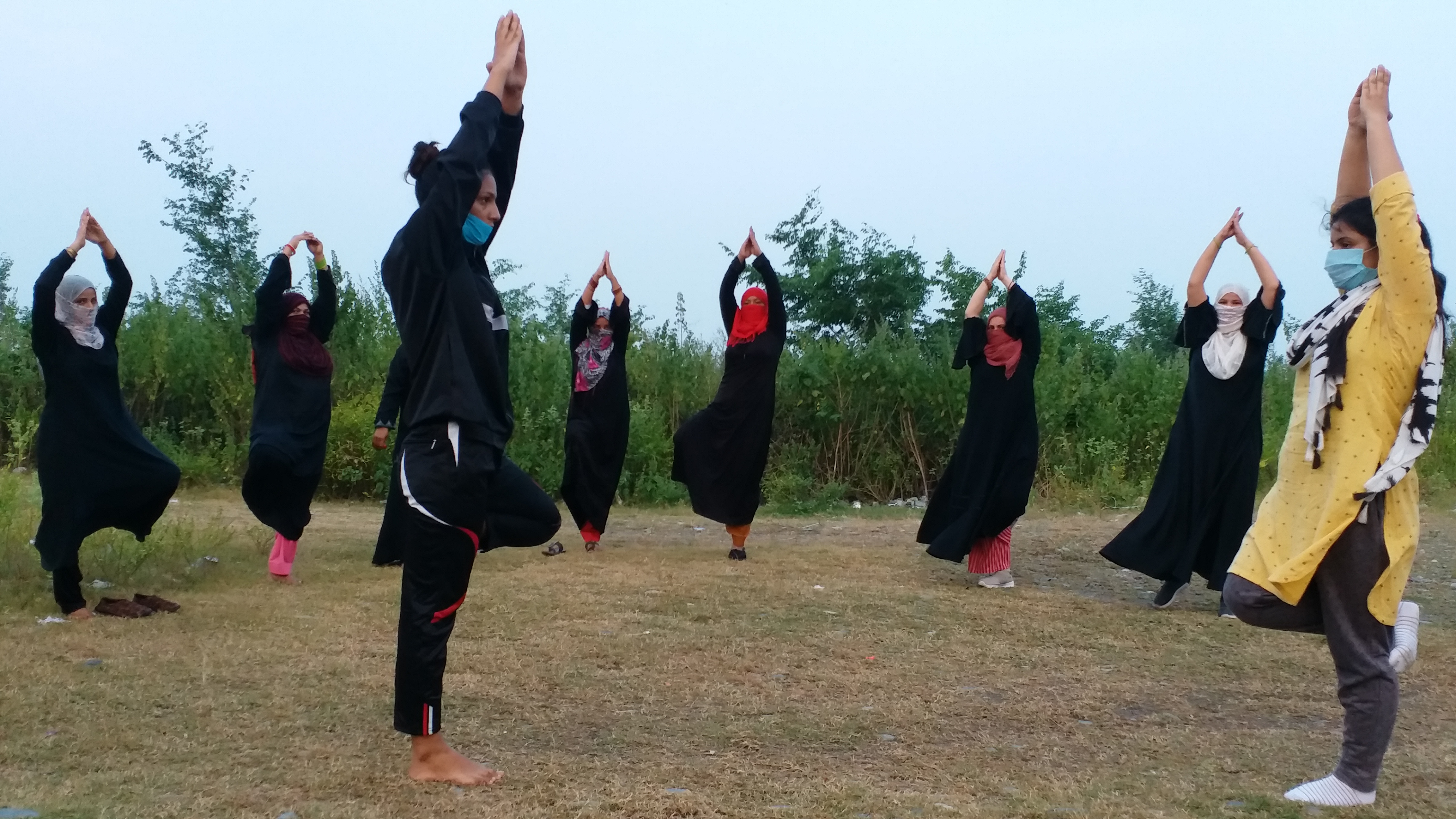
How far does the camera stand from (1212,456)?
639 centimetres

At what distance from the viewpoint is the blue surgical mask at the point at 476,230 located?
3.46 metres

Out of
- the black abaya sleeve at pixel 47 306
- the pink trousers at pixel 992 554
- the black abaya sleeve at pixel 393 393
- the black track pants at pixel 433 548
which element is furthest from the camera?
the pink trousers at pixel 992 554

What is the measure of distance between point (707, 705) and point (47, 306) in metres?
3.51

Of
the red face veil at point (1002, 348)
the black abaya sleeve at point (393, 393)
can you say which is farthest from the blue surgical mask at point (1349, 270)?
the black abaya sleeve at point (393, 393)

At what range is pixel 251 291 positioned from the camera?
15.9 metres

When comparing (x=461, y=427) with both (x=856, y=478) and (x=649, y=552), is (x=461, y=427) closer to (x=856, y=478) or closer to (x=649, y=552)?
(x=649, y=552)

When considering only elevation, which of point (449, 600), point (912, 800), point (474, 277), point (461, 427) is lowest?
point (912, 800)

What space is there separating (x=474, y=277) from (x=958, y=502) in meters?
4.35

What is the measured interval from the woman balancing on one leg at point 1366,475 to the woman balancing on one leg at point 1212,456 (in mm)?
3030

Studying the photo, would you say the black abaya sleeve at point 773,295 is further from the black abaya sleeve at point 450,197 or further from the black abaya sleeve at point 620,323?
the black abaya sleeve at point 450,197

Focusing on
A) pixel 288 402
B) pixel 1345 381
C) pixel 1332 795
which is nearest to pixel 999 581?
pixel 1332 795

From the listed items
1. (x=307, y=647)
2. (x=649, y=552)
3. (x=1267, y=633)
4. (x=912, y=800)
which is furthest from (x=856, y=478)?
(x=912, y=800)

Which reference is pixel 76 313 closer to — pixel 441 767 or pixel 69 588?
pixel 69 588

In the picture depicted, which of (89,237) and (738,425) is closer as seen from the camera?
(89,237)
